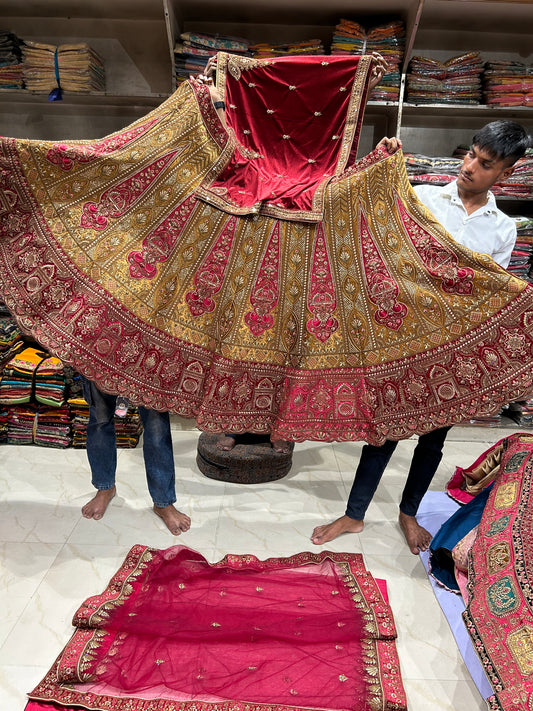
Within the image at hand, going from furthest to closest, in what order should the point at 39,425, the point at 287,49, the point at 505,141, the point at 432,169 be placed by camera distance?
1. the point at 432,169
2. the point at 287,49
3. the point at 39,425
4. the point at 505,141

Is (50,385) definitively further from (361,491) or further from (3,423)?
(361,491)

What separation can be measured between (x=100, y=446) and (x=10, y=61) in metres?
2.29

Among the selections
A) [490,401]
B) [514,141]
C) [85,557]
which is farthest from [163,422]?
[514,141]

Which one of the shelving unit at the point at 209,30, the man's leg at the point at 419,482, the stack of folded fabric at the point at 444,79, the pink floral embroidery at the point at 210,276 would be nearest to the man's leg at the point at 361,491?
the man's leg at the point at 419,482

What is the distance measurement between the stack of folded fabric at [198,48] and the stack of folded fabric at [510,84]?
147 centimetres

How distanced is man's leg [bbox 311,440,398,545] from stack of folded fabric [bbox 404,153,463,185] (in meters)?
1.83

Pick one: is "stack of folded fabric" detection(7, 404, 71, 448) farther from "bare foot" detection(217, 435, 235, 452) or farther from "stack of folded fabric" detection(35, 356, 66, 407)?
"bare foot" detection(217, 435, 235, 452)

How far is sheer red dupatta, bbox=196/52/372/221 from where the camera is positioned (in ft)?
6.38

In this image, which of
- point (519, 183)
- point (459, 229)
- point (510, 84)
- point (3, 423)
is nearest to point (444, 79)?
point (510, 84)

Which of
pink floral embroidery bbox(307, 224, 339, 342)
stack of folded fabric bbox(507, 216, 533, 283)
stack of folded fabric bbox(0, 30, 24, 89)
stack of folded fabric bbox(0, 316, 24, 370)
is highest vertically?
stack of folded fabric bbox(0, 30, 24, 89)

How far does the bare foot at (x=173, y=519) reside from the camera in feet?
7.15

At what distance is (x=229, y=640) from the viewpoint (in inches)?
63.0

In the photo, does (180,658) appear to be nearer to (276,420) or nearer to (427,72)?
(276,420)

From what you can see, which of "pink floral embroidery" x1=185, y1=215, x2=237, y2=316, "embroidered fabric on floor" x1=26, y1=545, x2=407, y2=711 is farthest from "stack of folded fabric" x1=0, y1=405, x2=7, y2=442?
"pink floral embroidery" x1=185, y1=215, x2=237, y2=316
